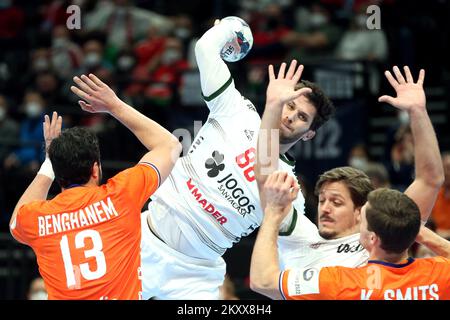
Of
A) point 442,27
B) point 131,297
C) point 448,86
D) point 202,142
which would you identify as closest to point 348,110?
point 448,86

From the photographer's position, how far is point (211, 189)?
7762mm

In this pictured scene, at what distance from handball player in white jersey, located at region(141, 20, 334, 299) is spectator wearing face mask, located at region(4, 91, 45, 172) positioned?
22.6 ft

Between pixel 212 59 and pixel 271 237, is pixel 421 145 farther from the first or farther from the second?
pixel 212 59

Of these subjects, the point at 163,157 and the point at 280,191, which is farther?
the point at 163,157

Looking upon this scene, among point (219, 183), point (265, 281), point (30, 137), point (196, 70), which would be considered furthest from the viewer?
point (196, 70)

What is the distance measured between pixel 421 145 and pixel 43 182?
2724 millimetres

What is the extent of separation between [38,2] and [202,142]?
14.3m

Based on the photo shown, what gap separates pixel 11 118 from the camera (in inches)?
649

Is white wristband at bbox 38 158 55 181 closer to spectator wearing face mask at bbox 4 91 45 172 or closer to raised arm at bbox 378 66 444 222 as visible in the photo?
raised arm at bbox 378 66 444 222

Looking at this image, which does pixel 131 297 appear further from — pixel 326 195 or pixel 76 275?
pixel 326 195

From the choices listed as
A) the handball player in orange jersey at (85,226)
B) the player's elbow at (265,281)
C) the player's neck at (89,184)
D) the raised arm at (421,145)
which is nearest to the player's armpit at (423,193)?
the raised arm at (421,145)

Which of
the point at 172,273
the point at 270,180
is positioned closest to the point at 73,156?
the point at 270,180

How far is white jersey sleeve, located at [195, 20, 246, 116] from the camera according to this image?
299 inches

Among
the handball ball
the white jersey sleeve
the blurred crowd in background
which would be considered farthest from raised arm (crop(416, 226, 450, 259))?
the blurred crowd in background
